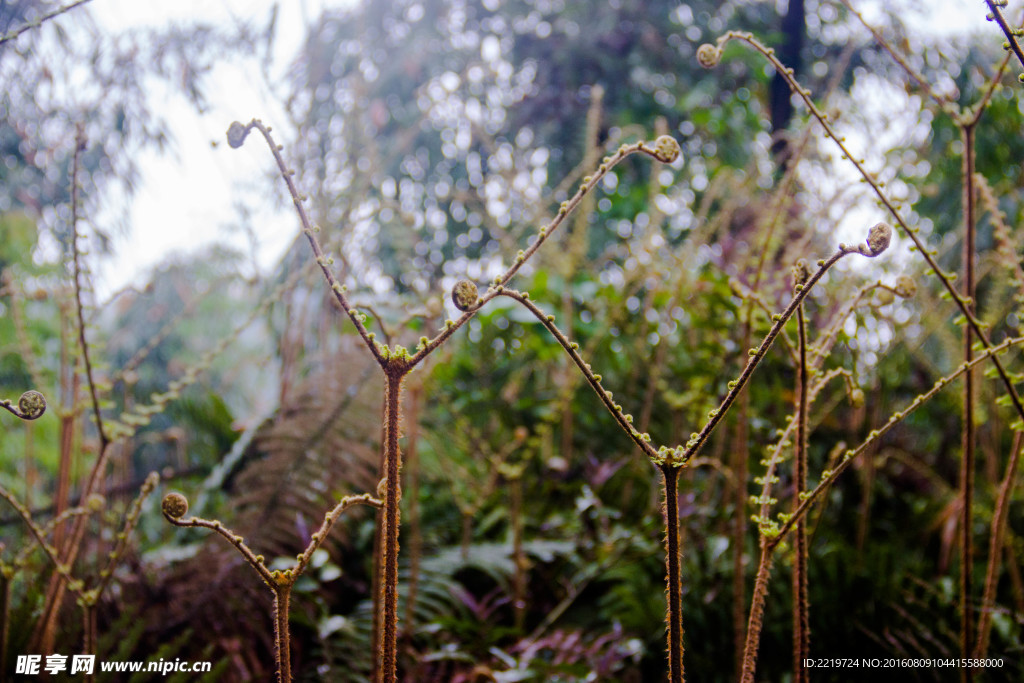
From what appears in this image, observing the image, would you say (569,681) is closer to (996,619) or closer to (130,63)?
(996,619)

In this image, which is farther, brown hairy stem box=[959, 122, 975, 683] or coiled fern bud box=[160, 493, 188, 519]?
brown hairy stem box=[959, 122, 975, 683]

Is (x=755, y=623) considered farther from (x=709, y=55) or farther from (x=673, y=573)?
(x=709, y=55)

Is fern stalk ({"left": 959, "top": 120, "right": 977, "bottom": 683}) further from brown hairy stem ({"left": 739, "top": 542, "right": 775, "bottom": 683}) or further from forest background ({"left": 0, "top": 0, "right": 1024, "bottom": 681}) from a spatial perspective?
brown hairy stem ({"left": 739, "top": 542, "right": 775, "bottom": 683})

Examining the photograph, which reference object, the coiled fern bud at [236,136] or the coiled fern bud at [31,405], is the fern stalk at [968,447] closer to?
the coiled fern bud at [236,136]

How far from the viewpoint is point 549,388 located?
151cm

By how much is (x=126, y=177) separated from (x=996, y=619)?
2.81 metres

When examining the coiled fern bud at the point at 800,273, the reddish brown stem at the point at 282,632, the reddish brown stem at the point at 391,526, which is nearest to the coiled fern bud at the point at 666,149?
the coiled fern bud at the point at 800,273

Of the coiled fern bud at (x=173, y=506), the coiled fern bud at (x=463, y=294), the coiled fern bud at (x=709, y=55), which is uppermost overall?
the coiled fern bud at (x=709, y=55)

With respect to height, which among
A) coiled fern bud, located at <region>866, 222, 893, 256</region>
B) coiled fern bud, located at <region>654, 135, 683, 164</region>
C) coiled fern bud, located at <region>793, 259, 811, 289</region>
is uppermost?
coiled fern bud, located at <region>654, 135, 683, 164</region>

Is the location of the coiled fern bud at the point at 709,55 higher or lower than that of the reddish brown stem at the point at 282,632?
higher

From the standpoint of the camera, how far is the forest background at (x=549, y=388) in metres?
0.77

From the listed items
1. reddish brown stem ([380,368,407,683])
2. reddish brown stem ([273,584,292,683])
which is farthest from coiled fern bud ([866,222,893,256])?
reddish brown stem ([273,584,292,683])

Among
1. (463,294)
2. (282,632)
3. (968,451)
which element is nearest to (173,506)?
(282,632)

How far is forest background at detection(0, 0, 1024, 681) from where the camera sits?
2.52 ft
